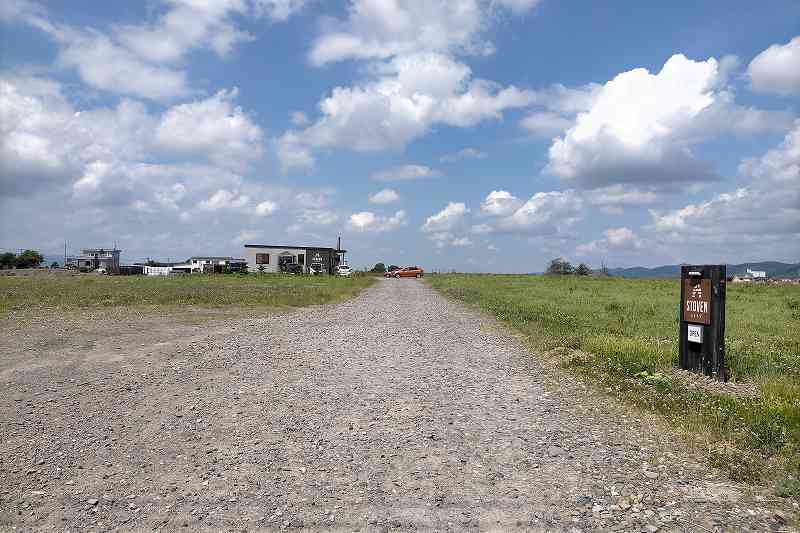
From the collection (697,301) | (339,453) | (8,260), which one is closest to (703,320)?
(697,301)

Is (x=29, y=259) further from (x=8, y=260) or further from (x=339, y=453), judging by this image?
(x=339, y=453)

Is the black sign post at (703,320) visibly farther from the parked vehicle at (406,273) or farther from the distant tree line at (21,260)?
the distant tree line at (21,260)

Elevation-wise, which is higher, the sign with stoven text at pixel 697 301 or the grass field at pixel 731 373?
the sign with stoven text at pixel 697 301

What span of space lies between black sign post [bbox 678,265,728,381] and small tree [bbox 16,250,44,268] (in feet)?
489

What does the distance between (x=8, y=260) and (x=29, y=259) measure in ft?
15.0

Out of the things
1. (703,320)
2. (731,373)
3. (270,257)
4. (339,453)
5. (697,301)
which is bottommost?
(339,453)

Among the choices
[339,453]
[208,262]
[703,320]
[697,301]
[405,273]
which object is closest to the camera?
[339,453]

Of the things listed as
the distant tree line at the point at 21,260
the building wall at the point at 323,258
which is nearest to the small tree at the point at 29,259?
the distant tree line at the point at 21,260

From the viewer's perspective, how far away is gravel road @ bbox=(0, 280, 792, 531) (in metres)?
4.44

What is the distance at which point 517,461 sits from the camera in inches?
217

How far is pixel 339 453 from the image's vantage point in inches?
228

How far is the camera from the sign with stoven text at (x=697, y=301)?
908 cm

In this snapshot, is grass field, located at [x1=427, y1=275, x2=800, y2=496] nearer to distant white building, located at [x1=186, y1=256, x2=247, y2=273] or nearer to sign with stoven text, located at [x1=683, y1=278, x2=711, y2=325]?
sign with stoven text, located at [x1=683, y1=278, x2=711, y2=325]

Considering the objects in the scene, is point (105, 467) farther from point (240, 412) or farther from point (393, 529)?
point (393, 529)
